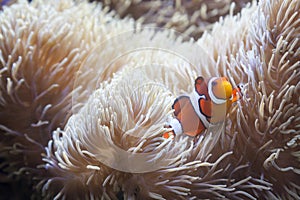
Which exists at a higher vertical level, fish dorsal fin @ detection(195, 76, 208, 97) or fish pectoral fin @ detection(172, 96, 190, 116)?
fish dorsal fin @ detection(195, 76, 208, 97)

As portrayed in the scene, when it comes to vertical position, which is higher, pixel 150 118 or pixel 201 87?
pixel 201 87

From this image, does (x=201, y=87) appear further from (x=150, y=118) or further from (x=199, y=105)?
(x=150, y=118)

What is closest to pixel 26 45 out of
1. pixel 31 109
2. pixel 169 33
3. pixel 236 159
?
pixel 31 109

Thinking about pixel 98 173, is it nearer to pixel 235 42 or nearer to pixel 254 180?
pixel 254 180

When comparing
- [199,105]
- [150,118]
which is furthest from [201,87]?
[150,118]

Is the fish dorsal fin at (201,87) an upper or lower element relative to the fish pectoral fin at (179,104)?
upper
